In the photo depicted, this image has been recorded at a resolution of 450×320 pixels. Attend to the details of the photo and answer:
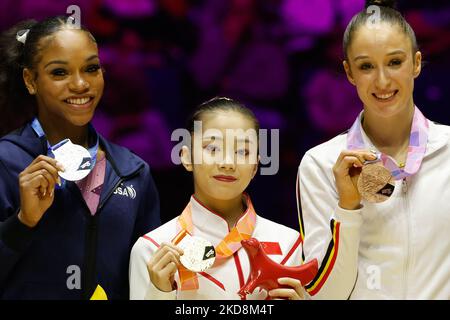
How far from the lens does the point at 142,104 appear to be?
3.62m

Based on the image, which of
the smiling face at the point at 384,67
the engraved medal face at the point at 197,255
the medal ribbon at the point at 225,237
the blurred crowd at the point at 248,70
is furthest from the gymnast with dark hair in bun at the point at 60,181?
the smiling face at the point at 384,67

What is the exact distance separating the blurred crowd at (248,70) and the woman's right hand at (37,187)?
0.92m

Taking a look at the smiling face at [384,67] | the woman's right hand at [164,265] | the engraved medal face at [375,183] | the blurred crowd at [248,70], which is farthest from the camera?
the blurred crowd at [248,70]

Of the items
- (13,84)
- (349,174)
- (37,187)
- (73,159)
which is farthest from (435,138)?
(13,84)

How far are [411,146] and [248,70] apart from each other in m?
0.97

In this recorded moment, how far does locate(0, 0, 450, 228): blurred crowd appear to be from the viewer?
360 centimetres

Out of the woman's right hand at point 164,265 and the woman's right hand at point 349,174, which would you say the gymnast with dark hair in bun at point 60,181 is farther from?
the woman's right hand at point 349,174

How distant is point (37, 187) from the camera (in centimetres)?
270

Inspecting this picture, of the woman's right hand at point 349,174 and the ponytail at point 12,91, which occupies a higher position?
the ponytail at point 12,91

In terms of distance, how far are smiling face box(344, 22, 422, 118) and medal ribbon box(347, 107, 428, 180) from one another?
0.30 feet

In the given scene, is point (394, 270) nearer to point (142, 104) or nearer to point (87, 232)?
point (87, 232)

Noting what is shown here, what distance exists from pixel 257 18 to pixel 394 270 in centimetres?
133

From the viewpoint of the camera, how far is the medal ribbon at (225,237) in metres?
2.74
